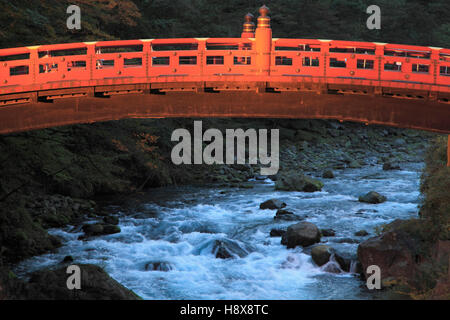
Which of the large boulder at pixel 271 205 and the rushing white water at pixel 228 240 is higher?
the large boulder at pixel 271 205

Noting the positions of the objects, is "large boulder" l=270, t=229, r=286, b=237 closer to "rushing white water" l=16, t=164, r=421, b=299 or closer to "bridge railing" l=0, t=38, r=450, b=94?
"rushing white water" l=16, t=164, r=421, b=299

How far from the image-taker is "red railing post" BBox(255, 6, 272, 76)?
746 inches

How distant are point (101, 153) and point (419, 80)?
2020cm

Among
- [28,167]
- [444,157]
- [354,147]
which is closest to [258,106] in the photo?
[444,157]

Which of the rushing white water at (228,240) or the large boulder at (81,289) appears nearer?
the large boulder at (81,289)

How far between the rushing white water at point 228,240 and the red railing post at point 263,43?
7.25 m

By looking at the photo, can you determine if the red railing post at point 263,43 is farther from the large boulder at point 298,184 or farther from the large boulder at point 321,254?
the large boulder at point 298,184

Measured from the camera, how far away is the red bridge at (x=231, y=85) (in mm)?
19172
